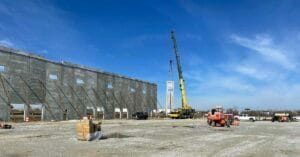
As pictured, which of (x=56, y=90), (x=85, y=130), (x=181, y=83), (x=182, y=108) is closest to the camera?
(x=85, y=130)

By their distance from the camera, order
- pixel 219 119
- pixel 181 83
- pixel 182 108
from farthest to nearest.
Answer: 1. pixel 181 83
2. pixel 182 108
3. pixel 219 119

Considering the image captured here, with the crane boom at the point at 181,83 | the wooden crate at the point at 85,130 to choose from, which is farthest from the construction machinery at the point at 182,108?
the wooden crate at the point at 85,130

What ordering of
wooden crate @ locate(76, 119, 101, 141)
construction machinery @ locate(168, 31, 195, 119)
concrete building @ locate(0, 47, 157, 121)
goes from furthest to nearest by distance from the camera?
1. construction machinery @ locate(168, 31, 195, 119)
2. concrete building @ locate(0, 47, 157, 121)
3. wooden crate @ locate(76, 119, 101, 141)

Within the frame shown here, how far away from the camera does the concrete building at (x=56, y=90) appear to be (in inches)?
2256

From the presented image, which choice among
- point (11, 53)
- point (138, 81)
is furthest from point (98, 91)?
point (11, 53)

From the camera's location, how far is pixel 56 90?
6800 centimetres

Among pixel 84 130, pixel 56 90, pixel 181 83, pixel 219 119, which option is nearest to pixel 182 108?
pixel 181 83

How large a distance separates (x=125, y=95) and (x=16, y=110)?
1513 inches

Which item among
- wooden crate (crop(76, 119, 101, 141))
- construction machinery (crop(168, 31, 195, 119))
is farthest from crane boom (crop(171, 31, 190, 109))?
wooden crate (crop(76, 119, 101, 141))

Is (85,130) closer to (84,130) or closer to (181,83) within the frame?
(84,130)

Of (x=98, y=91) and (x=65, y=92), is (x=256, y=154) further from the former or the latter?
(x=98, y=91)

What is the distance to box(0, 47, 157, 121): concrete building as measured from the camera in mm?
57312

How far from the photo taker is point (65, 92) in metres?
70.7

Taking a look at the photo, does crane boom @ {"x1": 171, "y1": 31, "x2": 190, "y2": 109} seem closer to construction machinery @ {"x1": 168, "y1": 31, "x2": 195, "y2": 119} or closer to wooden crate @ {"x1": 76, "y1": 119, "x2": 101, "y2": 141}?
construction machinery @ {"x1": 168, "y1": 31, "x2": 195, "y2": 119}
